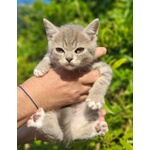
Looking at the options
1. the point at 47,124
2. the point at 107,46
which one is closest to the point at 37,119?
the point at 47,124

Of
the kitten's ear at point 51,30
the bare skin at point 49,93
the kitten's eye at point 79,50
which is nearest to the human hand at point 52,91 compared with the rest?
the bare skin at point 49,93

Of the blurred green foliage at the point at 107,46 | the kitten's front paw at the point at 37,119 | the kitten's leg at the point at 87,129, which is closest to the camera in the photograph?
the kitten's front paw at the point at 37,119

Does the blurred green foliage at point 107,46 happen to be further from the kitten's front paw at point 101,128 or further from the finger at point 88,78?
the finger at point 88,78

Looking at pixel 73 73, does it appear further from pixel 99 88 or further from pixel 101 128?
pixel 101 128

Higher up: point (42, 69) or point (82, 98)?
point (42, 69)

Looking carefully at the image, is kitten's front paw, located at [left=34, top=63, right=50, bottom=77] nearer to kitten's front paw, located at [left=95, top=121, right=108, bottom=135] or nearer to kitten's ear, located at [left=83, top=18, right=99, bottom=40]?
Answer: kitten's ear, located at [left=83, top=18, right=99, bottom=40]

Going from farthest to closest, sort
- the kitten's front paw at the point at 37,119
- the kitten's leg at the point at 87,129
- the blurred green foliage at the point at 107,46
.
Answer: the blurred green foliage at the point at 107,46
the kitten's leg at the point at 87,129
the kitten's front paw at the point at 37,119

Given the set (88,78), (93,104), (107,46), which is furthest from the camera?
(107,46)
